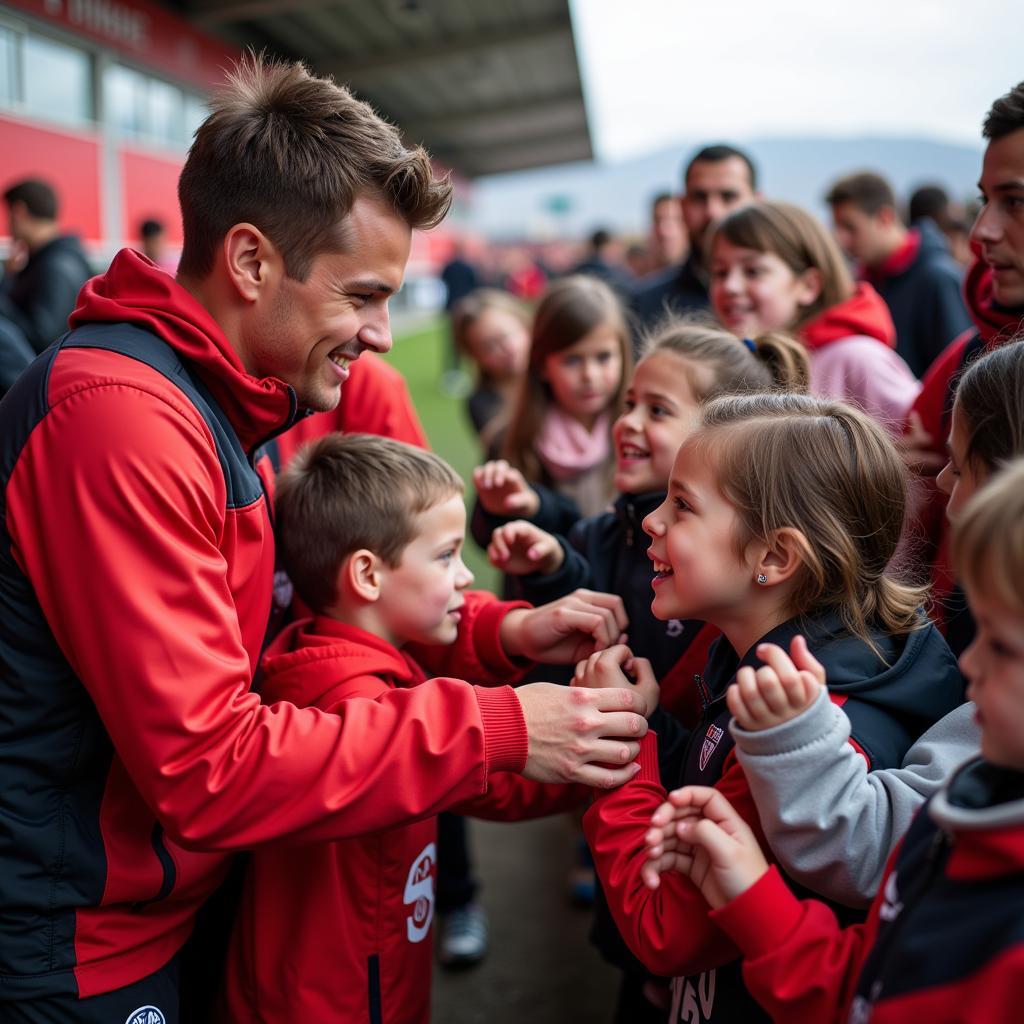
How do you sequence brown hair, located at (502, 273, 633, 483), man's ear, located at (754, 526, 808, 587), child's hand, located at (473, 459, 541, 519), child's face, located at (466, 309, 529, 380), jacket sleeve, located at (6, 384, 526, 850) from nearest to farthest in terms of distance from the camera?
jacket sleeve, located at (6, 384, 526, 850)
man's ear, located at (754, 526, 808, 587)
child's hand, located at (473, 459, 541, 519)
brown hair, located at (502, 273, 633, 483)
child's face, located at (466, 309, 529, 380)

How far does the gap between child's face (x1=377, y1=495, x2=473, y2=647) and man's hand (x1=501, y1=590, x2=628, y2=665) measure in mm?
153

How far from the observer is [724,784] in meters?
1.57

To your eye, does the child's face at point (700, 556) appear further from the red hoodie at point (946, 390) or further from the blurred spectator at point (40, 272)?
the blurred spectator at point (40, 272)

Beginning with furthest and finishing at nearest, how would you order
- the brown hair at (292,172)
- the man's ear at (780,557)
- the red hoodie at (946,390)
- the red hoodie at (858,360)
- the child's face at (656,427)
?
the red hoodie at (858,360), the child's face at (656,427), the red hoodie at (946,390), the brown hair at (292,172), the man's ear at (780,557)

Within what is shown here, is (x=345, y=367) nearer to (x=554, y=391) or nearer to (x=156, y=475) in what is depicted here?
(x=156, y=475)

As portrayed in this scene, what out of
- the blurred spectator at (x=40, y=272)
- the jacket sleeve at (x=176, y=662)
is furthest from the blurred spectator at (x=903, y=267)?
the blurred spectator at (x=40, y=272)

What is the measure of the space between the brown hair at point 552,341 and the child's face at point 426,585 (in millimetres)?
1627

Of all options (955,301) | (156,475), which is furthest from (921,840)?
(955,301)

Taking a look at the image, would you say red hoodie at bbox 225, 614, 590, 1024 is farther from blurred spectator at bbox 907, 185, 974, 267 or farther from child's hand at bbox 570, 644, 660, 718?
blurred spectator at bbox 907, 185, 974, 267

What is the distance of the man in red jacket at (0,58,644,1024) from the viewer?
1.49 metres

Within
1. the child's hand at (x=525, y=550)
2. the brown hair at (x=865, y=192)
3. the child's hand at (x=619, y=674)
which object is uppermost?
the brown hair at (x=865, y=192)

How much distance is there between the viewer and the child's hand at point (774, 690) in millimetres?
1354

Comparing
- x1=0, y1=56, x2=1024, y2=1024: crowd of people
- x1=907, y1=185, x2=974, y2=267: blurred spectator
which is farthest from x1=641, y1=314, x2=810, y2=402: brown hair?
x1=907, y1=185, x2=974, y2=267: blurred spectator

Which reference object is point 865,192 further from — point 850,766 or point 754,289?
point 850,766
